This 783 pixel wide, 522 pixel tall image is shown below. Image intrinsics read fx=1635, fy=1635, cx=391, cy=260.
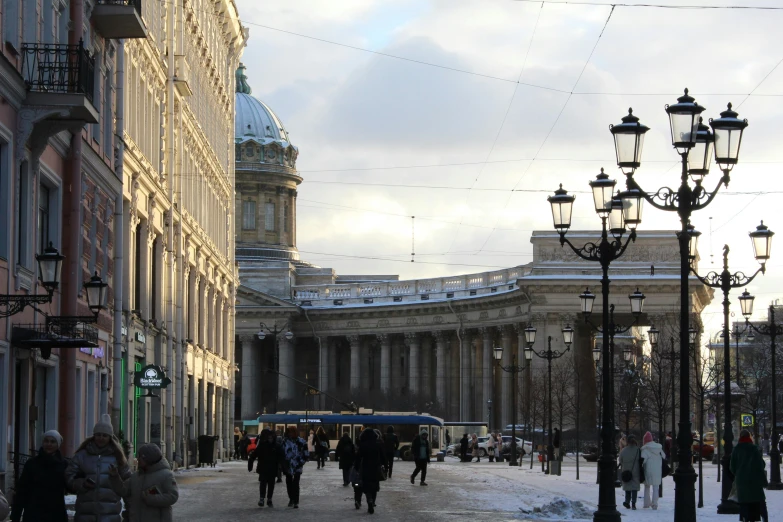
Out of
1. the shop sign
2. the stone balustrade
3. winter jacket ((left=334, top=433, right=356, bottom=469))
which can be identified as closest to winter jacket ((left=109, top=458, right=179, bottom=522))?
winter jacket ((left=334, top=433, right=356, bottom=469))

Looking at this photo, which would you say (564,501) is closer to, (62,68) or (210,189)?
(62,68)

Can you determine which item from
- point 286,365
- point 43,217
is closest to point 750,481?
point 43,217

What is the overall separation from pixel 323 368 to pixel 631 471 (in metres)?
109

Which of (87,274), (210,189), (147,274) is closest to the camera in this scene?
(87,274)

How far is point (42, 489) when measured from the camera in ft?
50.2

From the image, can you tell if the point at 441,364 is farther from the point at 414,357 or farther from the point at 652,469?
the point at 652,469

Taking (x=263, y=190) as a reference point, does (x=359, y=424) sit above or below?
below

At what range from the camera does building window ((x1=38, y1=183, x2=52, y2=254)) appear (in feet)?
97.9

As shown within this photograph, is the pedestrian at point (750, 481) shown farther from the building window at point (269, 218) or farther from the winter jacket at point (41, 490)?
the building window at point (269, 218)

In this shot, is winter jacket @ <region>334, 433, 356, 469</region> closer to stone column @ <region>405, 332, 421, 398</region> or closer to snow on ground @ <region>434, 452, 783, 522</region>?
snow on ground @ <region>434, 452, 783, 522</region>

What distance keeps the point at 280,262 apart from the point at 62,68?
125813 millimetres

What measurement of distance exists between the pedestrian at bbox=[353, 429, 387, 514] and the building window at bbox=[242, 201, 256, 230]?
122 m

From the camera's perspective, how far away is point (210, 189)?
69.6 metres

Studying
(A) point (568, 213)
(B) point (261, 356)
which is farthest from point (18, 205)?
(B) point (261, 356)
